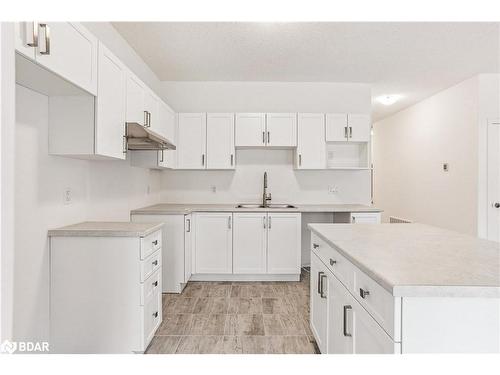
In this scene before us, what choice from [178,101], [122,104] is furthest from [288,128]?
[122,104]

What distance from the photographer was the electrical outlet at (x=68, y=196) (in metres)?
2.21

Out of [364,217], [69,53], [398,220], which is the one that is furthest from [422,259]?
[398,220]

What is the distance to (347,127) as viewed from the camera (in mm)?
4141

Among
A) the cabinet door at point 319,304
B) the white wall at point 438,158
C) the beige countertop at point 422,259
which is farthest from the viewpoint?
the white wall at point 438,158

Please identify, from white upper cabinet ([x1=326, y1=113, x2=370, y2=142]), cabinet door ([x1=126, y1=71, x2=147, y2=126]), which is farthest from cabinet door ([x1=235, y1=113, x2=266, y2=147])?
cabinet door ([x1=126, y1=71, x2=147, y2=126])

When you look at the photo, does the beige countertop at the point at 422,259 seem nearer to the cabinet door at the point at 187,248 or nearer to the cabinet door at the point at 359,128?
the cabinet door at the point at 187,248

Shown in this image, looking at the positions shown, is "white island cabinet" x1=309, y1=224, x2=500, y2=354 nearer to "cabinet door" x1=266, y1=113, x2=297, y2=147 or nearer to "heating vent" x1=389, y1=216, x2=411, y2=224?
"cabinet door" x1=266, y1=113, x2=297, y2=147

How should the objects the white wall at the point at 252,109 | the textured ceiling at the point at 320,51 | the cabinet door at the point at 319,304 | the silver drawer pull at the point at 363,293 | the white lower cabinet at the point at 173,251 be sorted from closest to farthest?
the silver drawer pull at the point at 363,293, the cabinet door at the point at 319,304, the textured ceiling at the point at 320,51, the white lower cabinet at the point at 173,251, the white wall at the point at 252,109

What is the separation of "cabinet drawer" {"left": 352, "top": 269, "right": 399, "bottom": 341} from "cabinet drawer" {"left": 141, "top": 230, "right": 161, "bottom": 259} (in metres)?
1.40

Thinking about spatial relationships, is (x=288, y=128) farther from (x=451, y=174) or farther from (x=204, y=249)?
(x=451, y=174)

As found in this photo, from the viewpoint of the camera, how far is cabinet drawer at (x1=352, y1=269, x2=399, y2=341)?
3.34ft

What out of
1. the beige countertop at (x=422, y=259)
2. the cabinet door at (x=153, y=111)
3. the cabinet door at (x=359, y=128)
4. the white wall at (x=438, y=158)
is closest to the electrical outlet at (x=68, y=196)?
the cabinet door at (x=153, y=111)

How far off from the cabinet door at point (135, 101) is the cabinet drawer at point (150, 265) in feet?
3.70

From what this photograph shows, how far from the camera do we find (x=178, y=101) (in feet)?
14.6
